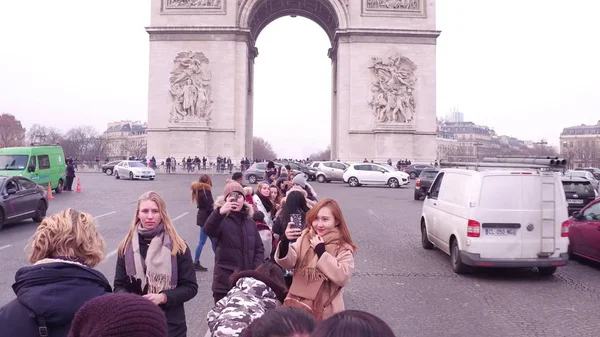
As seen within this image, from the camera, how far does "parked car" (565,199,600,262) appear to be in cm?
841

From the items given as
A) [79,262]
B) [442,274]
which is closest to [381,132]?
[442,274]

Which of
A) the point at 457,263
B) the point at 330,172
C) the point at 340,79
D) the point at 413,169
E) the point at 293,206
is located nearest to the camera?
the point at 293,206

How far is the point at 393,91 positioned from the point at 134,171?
52.6 ft

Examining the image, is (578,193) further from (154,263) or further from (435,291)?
(154,263)

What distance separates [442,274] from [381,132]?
25021mm

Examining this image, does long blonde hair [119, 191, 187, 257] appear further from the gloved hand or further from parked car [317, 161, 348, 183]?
parked car [317, 161, 348, 183]

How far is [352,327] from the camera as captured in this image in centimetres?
133

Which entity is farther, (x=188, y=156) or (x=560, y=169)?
(x=188, y=156)

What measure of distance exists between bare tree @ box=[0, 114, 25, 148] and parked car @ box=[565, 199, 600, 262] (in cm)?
8107

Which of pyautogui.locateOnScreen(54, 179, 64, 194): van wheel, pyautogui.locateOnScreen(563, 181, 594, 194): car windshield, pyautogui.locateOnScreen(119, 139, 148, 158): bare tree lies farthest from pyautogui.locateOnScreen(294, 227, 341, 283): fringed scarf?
pyautogui.locateOnScreen(119, 139, 148, 158): bare tree

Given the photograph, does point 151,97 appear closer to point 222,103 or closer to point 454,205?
point 222,103

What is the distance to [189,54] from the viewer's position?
32.6m

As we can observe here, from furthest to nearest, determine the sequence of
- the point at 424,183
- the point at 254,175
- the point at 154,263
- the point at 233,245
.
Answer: the point at 254,175, the point at 424,183, the point at 233,245, the point at 154,263

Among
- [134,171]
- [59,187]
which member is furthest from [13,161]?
[134,171]
